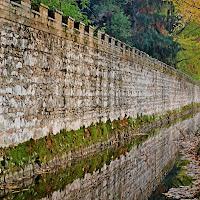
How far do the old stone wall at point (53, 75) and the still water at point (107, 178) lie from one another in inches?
49.3

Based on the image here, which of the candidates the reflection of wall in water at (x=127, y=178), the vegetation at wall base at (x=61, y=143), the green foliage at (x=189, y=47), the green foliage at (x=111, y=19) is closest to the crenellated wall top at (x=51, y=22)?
the vegetation at wall base at (x=61, y=143)

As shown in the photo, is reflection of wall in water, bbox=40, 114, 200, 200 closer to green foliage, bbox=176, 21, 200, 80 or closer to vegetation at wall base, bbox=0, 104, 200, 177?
vegetation at wall base, bbox=0, 104, 200, 177

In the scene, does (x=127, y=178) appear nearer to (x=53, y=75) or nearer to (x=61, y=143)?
(x=61, y=143)

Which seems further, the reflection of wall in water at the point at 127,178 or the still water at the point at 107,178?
the reflection of wall in water at the point at 127,178

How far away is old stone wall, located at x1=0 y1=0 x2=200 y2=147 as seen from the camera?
8.54m

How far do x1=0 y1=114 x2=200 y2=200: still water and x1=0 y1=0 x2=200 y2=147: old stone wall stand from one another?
125 cm

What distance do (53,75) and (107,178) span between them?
11.3ft

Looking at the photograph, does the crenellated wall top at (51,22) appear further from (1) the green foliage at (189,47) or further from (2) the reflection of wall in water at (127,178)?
(1) the green foliage at (189,47)

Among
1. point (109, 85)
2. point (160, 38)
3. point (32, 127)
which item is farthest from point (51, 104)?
point (160, 38)

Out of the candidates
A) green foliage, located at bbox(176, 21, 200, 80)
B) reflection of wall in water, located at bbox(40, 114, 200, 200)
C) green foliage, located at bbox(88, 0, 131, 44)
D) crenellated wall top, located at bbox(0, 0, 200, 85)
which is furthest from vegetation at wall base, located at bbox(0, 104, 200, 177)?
green foliage, located at bbox(176, 21, 200, 80)

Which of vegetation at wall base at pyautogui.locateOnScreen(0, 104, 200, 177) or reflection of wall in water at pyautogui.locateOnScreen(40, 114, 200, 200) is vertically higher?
vegetation at wall base at pyautogui.locateOnScreen(0, 104, 200, 177)

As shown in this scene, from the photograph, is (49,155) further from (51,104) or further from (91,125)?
(91,125)

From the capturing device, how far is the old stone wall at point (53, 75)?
8.54 meters

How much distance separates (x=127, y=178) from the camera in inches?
360
